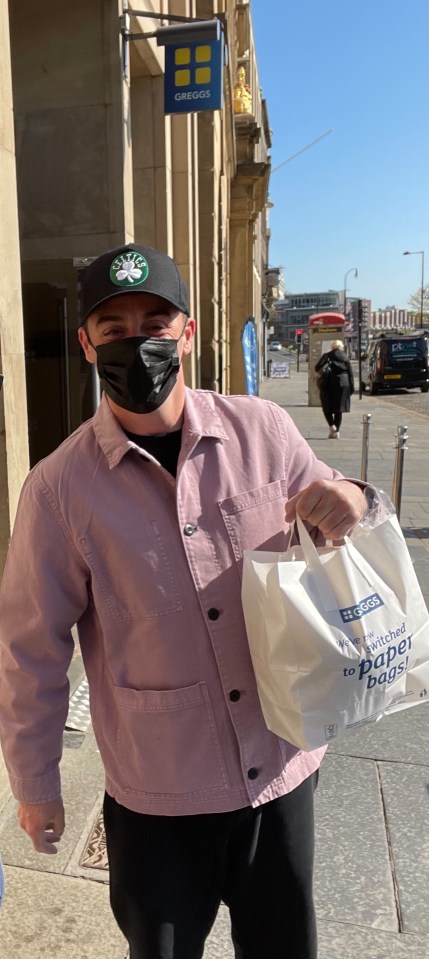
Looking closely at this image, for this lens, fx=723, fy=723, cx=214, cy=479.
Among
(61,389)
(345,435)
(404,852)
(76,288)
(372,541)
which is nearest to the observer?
(372,541)

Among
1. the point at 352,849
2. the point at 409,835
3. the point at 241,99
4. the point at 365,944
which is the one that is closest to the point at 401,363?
the point at 241,99

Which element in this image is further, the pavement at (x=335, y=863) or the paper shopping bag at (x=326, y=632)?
the pavement at (x=335, y=863)

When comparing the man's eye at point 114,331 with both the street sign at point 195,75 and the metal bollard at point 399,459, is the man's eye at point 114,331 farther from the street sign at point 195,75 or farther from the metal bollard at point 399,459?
the street sign at point 195,75

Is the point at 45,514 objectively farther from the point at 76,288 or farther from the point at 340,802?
the point at 76,288

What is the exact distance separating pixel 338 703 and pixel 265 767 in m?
0.25

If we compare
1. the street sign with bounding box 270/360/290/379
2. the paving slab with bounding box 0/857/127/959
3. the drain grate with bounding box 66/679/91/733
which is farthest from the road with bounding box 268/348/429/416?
the paving slab with bounding box 0/857/127/959

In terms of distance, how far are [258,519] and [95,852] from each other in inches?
67.4

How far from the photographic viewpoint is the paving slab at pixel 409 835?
2312mm

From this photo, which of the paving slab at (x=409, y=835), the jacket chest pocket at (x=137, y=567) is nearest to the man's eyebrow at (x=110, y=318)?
the jacket chest pocket at (x=137, y=567)

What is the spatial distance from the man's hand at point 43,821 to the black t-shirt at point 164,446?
773 millimetres

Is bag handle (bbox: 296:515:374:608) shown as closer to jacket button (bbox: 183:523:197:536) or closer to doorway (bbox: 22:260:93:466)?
jacket button (bbox: 183:523:197:536)

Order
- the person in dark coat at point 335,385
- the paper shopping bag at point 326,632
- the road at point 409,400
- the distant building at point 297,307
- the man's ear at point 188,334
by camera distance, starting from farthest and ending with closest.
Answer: the distant building at point 297,307
the road at point 409,400
the person in dark coat at point 335,385
the man's ear at point 188,334
the paper shopping bag at point 326,632

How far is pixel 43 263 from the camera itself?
5.67 meters

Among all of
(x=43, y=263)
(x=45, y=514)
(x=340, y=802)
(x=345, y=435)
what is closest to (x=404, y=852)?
(x=340, y=802)
